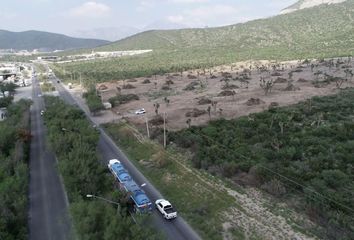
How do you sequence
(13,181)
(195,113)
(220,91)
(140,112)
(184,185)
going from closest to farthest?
(13,181) < (184,185) < (195,113) < (140,112) < (220,91)

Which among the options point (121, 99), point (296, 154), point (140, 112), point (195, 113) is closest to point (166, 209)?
point (296, 154)

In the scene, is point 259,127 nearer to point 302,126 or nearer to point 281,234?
point 302,126

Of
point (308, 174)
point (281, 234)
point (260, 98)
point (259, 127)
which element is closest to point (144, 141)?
point (259, 127)

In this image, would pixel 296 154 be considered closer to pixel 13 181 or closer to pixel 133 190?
pixel 133 190

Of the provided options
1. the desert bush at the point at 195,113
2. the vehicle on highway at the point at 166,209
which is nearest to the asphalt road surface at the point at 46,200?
the vehicle on highway at the point at 166,209

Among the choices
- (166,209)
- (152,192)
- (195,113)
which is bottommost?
(152,192)

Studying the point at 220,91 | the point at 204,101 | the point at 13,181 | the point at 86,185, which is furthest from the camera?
the point at 220,91
